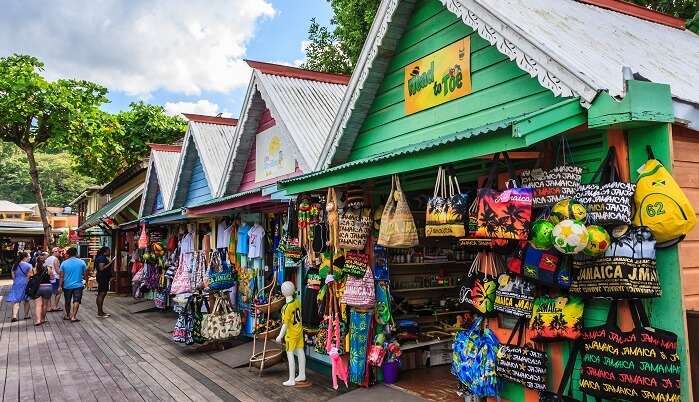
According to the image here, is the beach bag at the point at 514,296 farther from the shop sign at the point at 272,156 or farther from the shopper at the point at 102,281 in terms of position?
the shopper at the point at 102,281

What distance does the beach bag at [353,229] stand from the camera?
6906 millimetres

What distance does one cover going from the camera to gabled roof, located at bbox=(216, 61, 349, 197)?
9.04 meters

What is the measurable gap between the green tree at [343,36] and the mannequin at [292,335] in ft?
34.8

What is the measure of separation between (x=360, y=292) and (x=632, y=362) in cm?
383

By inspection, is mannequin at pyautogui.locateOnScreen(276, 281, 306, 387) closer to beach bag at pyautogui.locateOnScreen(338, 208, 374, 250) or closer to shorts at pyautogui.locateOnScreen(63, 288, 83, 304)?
beach bag at pyautogui.locateOnScreen(338, 208, 374, 250)

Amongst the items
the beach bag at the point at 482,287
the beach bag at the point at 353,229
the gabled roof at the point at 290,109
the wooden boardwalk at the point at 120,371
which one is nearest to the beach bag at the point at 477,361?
the beach bag at the point at 482,287

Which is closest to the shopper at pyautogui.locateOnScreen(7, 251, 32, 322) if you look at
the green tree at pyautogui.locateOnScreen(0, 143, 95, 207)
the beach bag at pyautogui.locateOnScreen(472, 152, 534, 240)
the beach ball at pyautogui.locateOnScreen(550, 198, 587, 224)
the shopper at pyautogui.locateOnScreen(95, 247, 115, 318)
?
the shopper at pyautogui.locateOnScreen(95, 247, 115, 318)

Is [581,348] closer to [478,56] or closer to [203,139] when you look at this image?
[478,56]

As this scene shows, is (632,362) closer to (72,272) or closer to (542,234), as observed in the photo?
(542,234)

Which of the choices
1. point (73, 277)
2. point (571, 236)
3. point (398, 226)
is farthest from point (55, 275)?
point (571, 236)

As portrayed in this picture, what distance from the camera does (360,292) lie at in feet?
22.4

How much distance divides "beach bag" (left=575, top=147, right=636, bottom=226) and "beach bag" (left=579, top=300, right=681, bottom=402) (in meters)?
0.66

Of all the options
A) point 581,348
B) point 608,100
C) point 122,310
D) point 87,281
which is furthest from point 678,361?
point 87,281

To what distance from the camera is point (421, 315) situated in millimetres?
8562
